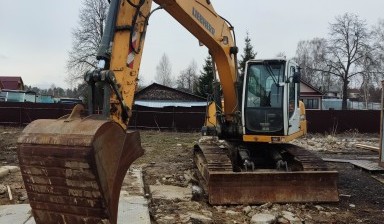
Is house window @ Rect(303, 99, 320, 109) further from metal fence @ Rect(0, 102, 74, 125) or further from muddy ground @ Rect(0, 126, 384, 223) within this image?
muddy ground @ Rect(0, 126, 384, 223)

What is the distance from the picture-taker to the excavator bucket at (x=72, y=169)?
144 inches

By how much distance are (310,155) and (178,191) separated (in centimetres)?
262

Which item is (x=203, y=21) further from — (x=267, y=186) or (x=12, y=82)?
(x=12, y=82)

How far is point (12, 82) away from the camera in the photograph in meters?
60.6

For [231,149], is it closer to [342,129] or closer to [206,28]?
[206,28]

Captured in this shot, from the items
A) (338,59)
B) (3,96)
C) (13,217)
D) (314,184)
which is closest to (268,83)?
(314,184)

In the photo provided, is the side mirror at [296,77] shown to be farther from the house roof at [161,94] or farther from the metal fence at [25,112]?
the house roof at [161,94]

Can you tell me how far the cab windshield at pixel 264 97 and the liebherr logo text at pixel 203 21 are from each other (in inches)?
56.0

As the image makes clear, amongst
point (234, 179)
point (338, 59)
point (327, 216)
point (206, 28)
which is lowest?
point (327, 216)

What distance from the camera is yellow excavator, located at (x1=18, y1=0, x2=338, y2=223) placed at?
147 inches

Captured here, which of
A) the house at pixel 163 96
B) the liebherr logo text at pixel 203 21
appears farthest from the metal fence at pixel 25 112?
the liebherr logo text at pixel 203 21

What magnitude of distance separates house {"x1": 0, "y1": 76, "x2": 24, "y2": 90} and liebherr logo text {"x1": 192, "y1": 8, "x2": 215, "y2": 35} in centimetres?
5744

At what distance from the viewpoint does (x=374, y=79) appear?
59469 mm

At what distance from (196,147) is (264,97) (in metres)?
2.54
